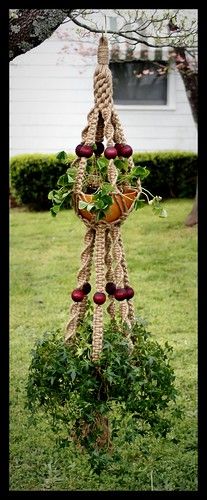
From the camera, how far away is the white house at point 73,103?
10398 mm

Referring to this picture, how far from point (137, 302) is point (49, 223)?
278 centimetres

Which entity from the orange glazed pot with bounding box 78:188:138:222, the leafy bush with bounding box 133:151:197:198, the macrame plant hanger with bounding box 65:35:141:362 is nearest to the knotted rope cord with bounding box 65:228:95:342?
the macrame plant hanger with bounding box 65:35:141:362

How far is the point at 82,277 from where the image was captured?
305 centimetres

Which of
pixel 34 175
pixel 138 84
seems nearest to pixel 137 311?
pixel 34 175

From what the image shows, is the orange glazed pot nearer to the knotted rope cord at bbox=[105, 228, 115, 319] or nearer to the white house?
the knotted rope cord at bbox=[105, 228, 115, 319]

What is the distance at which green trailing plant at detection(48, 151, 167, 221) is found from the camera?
2.83 metres

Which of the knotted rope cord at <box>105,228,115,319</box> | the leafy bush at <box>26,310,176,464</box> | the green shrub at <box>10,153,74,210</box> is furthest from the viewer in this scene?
the green shrub at <box>10,153,74,210</box>

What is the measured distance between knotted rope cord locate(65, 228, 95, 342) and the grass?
1.70 feet

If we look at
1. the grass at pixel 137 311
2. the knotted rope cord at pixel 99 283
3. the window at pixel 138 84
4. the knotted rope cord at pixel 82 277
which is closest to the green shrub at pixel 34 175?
the grass at pixel 137 311

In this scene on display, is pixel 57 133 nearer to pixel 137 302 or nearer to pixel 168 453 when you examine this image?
pixel 137 302

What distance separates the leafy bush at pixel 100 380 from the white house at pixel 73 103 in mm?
7454

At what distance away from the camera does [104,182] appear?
116 inches

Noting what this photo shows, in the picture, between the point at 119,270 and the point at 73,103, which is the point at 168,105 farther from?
the point at 119,270

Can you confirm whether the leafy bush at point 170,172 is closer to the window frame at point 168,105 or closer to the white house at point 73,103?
the white house at point 73,103
